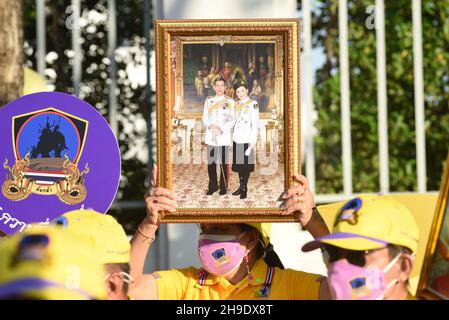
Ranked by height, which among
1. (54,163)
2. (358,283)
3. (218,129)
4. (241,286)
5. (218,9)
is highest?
(218,9)

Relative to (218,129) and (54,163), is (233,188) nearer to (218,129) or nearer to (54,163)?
(218,129)

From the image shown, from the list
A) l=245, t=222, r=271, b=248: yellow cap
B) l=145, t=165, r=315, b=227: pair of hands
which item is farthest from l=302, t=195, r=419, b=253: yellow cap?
l=245, t=222, r=271, b=248: yellow cap

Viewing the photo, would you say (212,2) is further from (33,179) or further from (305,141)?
(33,179)

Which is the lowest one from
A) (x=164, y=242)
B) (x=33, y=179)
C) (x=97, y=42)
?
(x=164, y=242)

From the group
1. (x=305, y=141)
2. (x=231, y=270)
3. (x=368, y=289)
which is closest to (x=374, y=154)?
(x=305, y=141)

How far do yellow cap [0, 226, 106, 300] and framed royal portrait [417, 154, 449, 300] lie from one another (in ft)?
3.39

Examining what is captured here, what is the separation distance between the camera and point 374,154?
635cm

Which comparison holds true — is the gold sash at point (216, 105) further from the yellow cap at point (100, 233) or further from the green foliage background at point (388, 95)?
the green foliage background at point (388, 95)

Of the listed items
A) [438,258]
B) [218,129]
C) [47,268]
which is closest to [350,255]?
[438,258]

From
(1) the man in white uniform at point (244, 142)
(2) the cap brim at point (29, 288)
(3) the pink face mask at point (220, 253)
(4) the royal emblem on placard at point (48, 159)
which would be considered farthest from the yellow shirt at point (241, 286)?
(2) the cap brim at point (29, 288)

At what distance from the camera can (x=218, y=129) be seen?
354 cm

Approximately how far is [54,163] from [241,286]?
82cm

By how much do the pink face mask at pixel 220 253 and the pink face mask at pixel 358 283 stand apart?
0.64 metres

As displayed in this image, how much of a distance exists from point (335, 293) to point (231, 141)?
0.74 m
